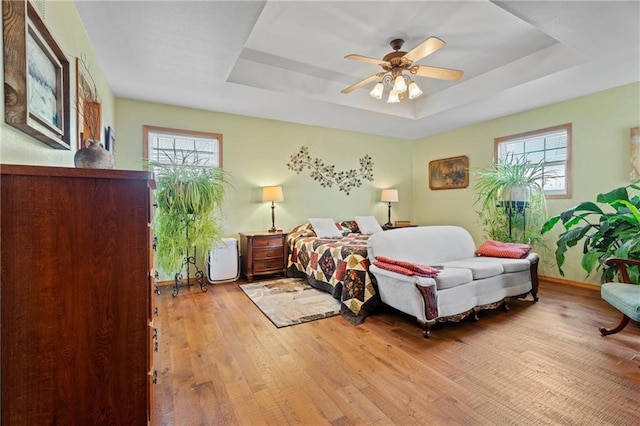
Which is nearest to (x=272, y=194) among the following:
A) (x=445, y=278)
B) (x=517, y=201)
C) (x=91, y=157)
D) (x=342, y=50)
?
(x=342, y=50)

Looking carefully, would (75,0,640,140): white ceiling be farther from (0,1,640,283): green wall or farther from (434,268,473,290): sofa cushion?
(434,268,473,290): sofa cushion

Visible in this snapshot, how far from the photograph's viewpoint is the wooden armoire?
1003 millimetres

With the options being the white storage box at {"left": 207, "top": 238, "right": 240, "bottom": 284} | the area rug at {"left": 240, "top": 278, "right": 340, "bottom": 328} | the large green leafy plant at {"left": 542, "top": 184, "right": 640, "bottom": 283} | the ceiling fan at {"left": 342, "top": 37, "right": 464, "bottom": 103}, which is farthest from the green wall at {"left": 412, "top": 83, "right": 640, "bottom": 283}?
the white storage box at {"left": 207, "top": 238, "right": 240, "bottom": 284}

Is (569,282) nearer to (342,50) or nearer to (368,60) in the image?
(368,60)

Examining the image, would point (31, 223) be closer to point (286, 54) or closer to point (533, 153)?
point (286, 54)

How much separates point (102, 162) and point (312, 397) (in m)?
1.75

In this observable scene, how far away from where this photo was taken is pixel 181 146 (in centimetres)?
436

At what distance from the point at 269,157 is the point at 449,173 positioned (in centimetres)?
357

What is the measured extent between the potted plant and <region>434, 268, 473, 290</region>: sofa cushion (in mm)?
1955

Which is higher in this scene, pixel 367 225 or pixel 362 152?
pixel 362 152

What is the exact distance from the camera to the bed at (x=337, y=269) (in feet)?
9.80

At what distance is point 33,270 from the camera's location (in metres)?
1.03

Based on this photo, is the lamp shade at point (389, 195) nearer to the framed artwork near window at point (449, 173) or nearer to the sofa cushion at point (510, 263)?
the framed artwork near window at point (449, 173)

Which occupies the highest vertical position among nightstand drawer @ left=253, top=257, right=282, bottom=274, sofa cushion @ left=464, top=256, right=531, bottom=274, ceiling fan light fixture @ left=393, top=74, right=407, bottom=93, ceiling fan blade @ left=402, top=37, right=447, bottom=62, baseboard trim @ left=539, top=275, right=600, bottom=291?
ceiling fan blade @ left=402, top=37, right=447, bottom=62
